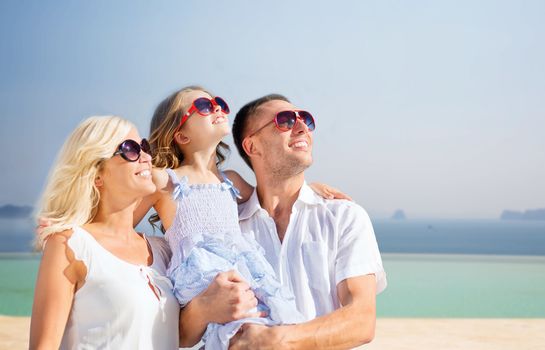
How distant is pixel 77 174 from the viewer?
305cm

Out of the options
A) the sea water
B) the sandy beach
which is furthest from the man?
the sea water

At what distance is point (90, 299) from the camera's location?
293 cm

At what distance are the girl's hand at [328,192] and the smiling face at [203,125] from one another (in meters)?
0.54

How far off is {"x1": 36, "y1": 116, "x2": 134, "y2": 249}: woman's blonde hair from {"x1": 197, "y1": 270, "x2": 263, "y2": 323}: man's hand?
0.60 meters

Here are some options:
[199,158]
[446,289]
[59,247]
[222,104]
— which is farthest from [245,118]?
[446,289]

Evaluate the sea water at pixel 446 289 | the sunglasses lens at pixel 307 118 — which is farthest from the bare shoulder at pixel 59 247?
the sea water at pixel 446 289

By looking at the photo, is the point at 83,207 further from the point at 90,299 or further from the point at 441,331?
the point at 441,331

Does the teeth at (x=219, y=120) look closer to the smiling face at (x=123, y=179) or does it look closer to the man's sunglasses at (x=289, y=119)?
the man's sunglasses at (x=289, y=119)

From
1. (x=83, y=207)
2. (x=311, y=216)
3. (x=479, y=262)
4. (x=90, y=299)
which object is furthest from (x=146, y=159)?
(x=479, y=262)

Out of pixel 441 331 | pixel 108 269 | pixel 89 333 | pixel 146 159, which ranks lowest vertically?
pixel 441 331

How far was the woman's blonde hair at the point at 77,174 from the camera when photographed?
304cm

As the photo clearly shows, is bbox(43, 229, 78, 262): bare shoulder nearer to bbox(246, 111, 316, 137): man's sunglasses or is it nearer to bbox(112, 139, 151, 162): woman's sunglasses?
bbox(112, 139, 151, 162): woman's sunglasses

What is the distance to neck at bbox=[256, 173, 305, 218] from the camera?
3.73 meters

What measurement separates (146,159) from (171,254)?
518mm
